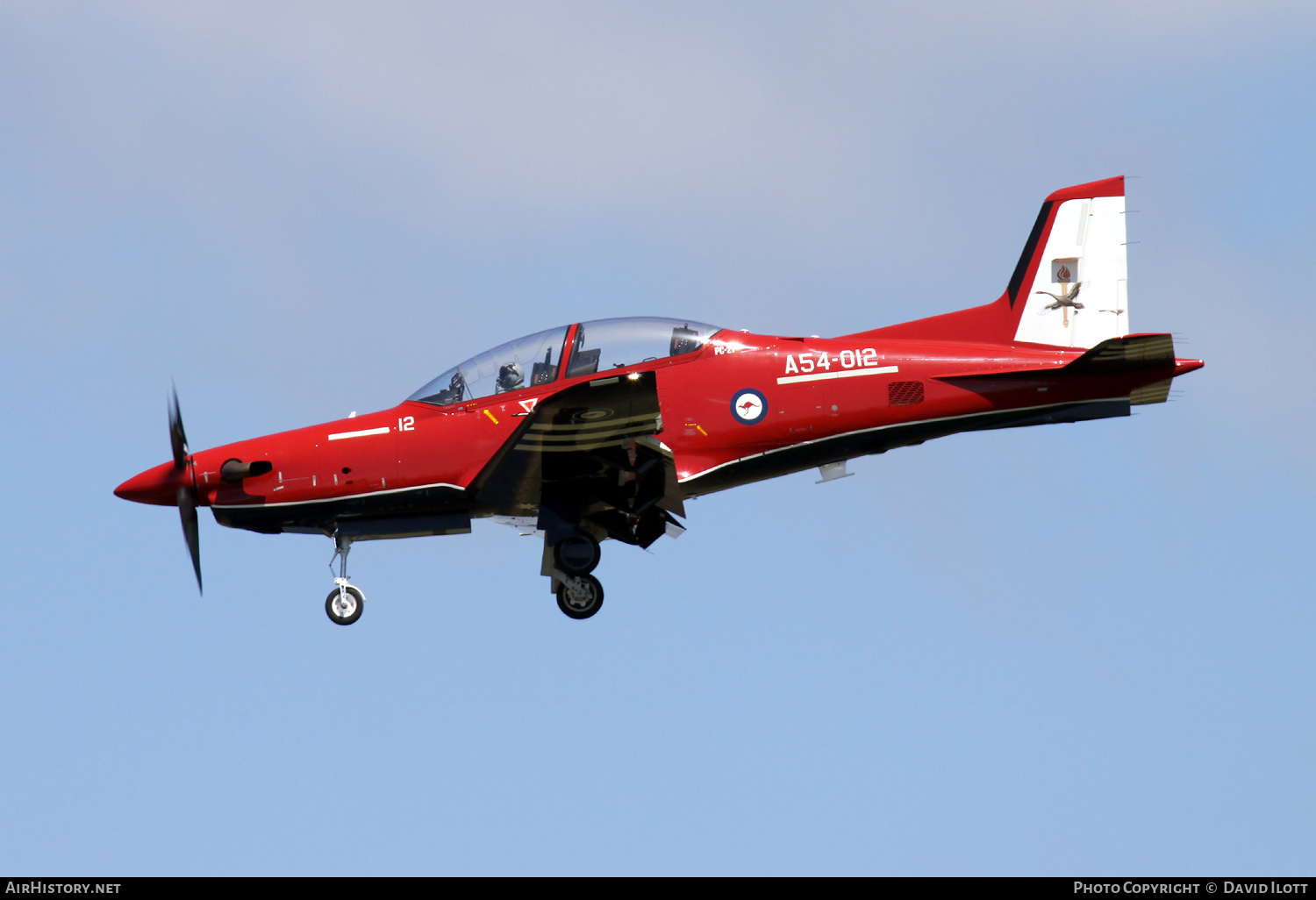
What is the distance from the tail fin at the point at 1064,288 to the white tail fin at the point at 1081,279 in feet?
0.04

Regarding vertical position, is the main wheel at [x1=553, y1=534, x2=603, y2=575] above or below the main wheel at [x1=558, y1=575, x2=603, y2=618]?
above

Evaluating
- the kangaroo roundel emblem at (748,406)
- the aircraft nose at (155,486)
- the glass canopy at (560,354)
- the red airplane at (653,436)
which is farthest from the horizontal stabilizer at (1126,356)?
the aircraft nose at (155,486)

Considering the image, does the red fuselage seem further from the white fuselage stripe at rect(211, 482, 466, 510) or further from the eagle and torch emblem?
the eagle and torch emblem

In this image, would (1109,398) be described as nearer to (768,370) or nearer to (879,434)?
(879,434)

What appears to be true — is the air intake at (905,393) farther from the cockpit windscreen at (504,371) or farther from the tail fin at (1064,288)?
the cockpit windscreen at (504,371)

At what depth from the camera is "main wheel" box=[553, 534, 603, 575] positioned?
1809 cm

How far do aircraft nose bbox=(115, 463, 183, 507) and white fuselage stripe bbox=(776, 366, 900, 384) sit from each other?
7.35 meters

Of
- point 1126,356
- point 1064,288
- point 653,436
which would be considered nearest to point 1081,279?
point 1064,288

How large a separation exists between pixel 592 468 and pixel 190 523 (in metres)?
4.85

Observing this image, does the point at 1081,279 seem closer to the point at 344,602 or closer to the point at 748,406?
the point at 748,406

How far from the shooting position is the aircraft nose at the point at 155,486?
17.8 meters

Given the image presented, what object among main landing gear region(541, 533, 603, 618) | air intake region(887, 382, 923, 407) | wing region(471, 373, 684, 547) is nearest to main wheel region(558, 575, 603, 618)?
main landing gear region(541, 533, 603, 618)

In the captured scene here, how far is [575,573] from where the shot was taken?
18125 millimetres
